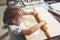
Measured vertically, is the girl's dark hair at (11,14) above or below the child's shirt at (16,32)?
above

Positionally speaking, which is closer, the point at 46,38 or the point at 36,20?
the point at 46,38

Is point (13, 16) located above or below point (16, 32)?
above

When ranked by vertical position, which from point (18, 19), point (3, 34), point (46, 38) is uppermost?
point (18, 19)

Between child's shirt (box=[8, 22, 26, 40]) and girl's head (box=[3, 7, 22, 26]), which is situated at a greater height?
girl's head (box=[3, 7, 22, 26])

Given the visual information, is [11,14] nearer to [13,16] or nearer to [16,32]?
[13,16]

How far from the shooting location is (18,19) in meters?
1.05

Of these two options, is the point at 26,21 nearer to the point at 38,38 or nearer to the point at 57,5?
the point at 38,38

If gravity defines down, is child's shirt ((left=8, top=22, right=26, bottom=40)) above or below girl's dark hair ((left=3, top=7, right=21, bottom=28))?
below

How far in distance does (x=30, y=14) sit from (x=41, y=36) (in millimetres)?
300

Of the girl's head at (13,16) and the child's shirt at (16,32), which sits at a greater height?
the girl's head at (13,16)

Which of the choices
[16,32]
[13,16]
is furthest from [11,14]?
[16,32]

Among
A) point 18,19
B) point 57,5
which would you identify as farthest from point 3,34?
point 18,19

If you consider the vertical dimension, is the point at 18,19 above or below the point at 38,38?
above

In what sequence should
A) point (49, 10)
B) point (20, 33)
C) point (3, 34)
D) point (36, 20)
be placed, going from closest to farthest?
point (20, 33) < point (36, 20) < point (49, 10) < point (3, 34)
